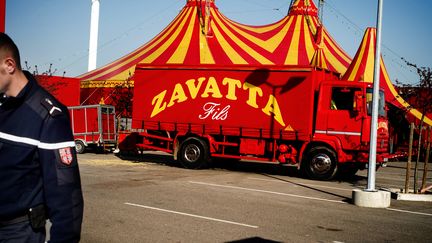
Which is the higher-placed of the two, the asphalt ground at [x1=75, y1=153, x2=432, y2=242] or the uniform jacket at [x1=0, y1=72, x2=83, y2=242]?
the uniform jacket at [x1=0, y1=72, x2=83, y2=242]

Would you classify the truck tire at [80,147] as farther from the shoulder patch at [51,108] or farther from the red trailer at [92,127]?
the shoulder patch at [51,108]

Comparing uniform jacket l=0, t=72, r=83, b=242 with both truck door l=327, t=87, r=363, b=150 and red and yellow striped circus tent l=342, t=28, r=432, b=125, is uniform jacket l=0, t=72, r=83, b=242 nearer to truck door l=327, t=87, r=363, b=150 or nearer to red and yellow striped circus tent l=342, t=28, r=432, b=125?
truck door l=327, t=87, r=363, b=150

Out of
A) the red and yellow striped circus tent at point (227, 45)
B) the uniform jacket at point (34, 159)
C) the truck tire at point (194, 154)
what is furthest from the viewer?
the red and yellow striped circus tent at point (227, 45)

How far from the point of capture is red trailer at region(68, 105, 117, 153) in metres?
23.5

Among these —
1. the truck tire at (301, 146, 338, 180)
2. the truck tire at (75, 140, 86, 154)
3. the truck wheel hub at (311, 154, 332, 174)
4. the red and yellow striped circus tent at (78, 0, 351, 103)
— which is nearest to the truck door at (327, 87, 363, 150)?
the truck tire at (301, 146, 338, 180)

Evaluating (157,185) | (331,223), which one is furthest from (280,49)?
(331,223)

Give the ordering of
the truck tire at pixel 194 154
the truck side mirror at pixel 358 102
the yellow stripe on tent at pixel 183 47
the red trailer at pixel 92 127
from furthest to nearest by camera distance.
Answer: the yellow stripe on tent at pixel 183 47 < the red trailer at pixel 92 127 < the truck tire at pixel 194 154 < the truck side mirror at pixel 358 102

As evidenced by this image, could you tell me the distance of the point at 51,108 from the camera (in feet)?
9.43

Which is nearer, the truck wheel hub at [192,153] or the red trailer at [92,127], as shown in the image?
the truck wheel hub at [192,153]

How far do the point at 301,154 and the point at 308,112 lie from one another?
127cm

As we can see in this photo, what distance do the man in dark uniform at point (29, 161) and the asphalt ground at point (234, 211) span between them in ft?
14.8

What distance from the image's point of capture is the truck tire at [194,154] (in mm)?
17422

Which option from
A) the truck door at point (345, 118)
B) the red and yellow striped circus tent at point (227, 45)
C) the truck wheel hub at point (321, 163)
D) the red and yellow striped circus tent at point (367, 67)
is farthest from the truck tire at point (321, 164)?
the red and yellow striped circus tent at point (227, 45)

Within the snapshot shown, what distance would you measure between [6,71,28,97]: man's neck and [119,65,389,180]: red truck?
12998mm
